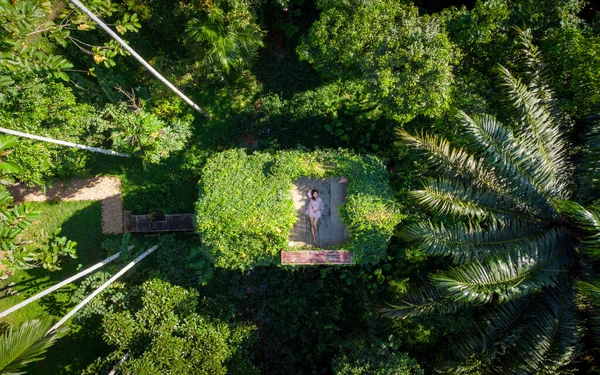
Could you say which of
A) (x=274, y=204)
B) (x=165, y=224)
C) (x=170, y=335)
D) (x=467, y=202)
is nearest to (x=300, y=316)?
(x=170, y=335)

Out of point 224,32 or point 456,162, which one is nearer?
point 456,162

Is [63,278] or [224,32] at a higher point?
[224,32]

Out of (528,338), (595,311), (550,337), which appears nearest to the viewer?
(595,311)

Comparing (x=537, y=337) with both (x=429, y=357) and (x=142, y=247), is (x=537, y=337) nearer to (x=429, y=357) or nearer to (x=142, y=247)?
(x=429, y=357)

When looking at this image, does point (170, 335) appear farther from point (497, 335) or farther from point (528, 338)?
point (528, 338)

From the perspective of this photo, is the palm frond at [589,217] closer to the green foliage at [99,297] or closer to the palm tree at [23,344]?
the palm tree at [23,344]

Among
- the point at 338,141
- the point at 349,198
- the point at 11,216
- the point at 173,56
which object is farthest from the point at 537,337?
the point at 173,56

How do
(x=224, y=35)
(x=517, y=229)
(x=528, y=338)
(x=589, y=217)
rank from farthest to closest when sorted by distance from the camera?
(x=224, y=35), (x=517, y=229), (x=528, y=338), (x=589, y=217)
